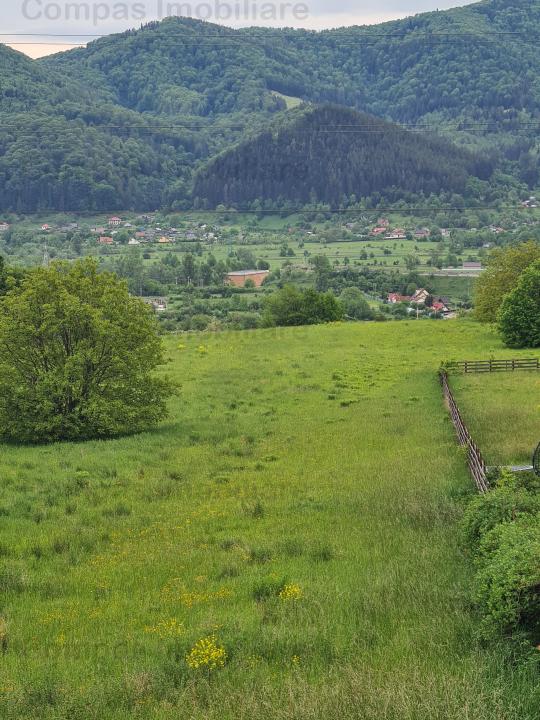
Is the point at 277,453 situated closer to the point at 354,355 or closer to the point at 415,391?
the point at 415,391

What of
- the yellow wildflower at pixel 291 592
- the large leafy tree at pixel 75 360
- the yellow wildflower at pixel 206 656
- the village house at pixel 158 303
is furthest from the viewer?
the village house at pixel 158 303

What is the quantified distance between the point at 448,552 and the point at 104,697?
7.68m

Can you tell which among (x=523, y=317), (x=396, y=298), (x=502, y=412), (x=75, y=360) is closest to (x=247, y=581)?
(x=75, y=360)

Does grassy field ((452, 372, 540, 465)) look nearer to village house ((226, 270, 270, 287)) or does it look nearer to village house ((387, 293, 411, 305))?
village house ((387, 293, 411, 305))

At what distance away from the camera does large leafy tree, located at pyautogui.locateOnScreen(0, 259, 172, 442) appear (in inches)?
1202

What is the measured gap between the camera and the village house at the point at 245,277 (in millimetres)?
152875

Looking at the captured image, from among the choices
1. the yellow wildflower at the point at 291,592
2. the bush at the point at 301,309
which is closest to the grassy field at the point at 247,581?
the yellow wildflower at the point at 291,592

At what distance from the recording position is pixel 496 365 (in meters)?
45.6

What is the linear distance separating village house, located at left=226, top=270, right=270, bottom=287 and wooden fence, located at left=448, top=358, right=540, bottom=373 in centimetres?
10460

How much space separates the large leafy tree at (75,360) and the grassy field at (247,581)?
2.08 meters

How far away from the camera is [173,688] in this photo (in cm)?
1044

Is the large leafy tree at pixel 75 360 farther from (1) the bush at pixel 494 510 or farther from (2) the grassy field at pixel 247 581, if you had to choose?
(1) the bush at pixel 494 510

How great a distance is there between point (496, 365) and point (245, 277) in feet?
376

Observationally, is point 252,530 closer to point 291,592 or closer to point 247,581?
point 247,581
